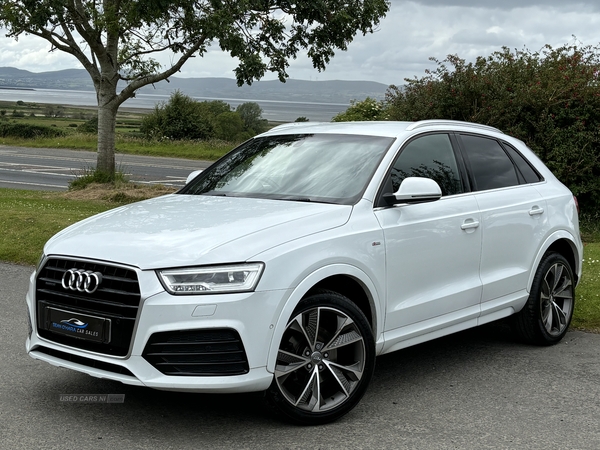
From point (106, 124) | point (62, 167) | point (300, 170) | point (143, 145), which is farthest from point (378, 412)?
point (143, 145)

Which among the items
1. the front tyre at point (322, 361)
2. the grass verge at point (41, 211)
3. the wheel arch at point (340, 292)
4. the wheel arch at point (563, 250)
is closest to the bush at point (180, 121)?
the grass verge at point (41, 211)

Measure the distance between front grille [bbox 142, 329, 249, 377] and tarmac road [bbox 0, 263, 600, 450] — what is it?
413mm

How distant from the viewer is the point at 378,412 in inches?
199

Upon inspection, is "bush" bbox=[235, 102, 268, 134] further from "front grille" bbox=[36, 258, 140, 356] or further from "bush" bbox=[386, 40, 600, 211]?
"front grille" bbox=[36, 258, 140, 356]

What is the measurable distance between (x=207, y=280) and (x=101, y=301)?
0.60 meters

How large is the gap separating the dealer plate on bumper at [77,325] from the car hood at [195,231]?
1.08ft

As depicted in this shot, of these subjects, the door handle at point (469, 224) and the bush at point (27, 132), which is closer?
the door handle at point (469, 224)

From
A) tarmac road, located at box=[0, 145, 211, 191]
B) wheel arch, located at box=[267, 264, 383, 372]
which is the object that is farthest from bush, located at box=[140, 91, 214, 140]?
wheel arch, located at box=[267, 264, 383, 372]

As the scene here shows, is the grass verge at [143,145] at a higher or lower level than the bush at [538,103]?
lower

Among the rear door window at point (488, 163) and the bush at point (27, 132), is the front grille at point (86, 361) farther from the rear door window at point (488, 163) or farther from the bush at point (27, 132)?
the bush at point (27, 132)

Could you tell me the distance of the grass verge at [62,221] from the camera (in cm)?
809

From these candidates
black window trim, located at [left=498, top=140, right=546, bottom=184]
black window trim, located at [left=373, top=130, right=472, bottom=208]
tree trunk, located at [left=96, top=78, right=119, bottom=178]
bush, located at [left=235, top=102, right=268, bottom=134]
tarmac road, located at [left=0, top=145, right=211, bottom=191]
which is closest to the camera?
black window trim, located at [left=373, top=130, right=472, bottom=208]

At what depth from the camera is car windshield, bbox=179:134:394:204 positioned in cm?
546

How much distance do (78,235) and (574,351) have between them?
3993 millimetres
